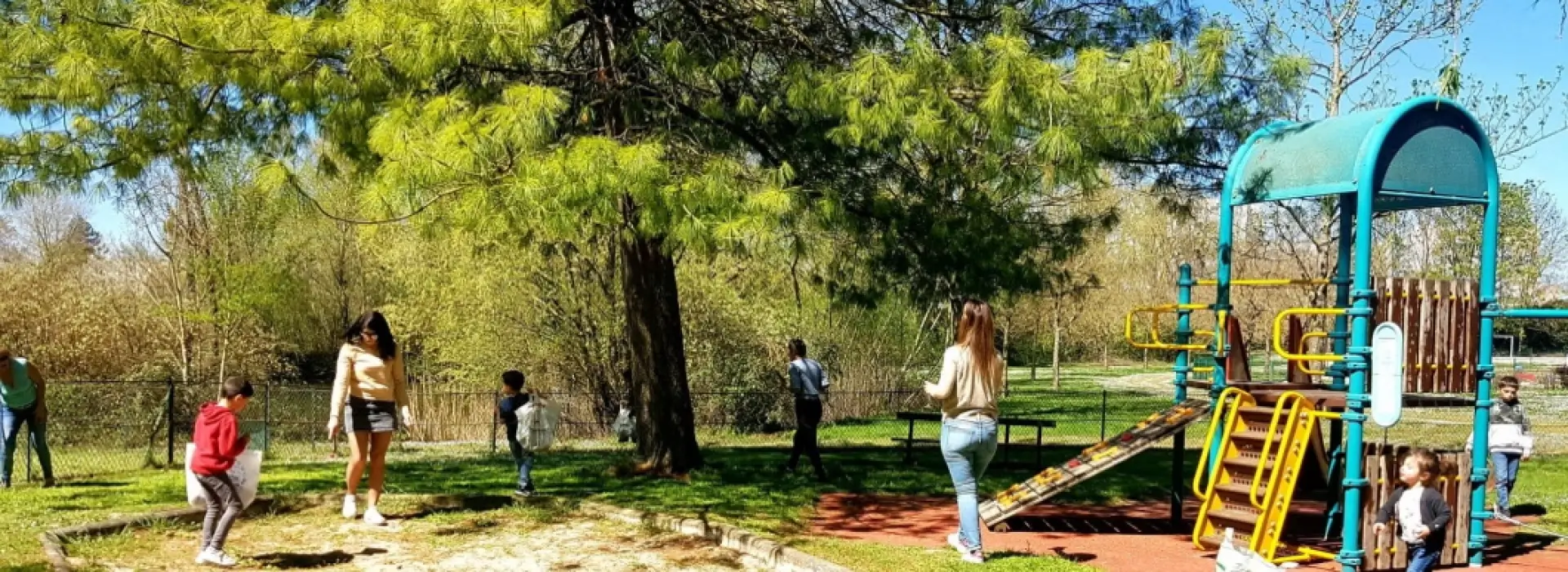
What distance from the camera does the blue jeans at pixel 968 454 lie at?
7.34 meters

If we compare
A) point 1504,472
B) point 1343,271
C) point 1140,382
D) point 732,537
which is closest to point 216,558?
point 732,537

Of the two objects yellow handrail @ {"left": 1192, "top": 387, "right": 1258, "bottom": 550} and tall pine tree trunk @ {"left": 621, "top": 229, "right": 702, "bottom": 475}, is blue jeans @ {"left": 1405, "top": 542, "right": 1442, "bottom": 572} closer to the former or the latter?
yellow handrail @ {"left": 1192, "top": 387, "right": 1258, "bottom": 550}

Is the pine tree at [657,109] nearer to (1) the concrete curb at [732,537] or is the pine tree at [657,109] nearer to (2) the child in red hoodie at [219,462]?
(2) the child in red hoodie at [219,462]

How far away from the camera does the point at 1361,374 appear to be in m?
7.67

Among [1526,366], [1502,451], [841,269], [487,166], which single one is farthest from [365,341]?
[1526,366]

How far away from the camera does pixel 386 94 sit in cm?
873

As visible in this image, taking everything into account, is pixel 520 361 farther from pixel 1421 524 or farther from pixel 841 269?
pixel 1421 524

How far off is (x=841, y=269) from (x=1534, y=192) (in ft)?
94.8

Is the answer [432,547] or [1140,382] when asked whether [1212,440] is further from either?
[1140,382]

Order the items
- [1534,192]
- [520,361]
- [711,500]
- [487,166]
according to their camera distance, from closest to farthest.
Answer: [487,166]
[711,500]
[520,361]
[1534,192]

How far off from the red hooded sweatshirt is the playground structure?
192 inches

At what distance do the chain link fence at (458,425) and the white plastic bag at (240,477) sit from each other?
19.2 ft

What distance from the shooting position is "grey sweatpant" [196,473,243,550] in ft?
22.8

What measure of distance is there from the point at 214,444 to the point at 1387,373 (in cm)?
692
